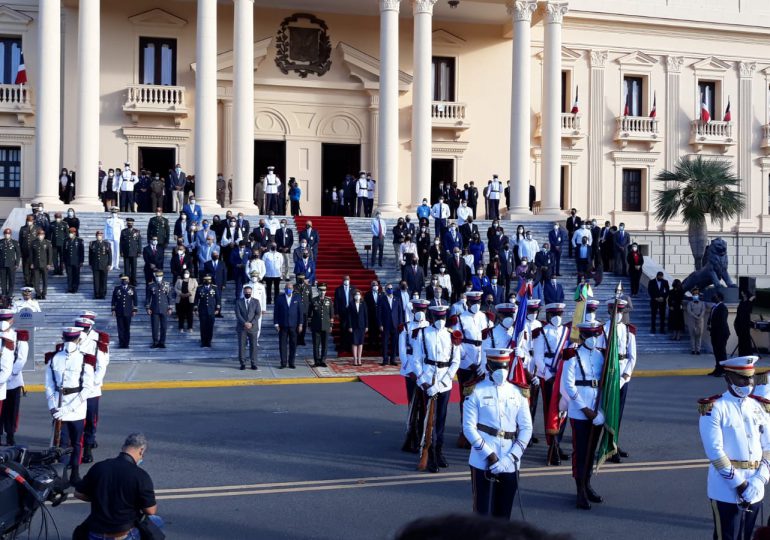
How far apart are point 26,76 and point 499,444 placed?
30.5m

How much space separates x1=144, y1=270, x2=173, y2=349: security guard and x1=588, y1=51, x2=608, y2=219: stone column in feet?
76.6

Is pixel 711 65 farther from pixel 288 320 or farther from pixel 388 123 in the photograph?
pixel 288 320

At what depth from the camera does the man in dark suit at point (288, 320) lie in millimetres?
19484

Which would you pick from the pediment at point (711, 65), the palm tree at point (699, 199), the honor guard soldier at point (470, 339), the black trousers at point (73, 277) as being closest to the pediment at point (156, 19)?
the black trousers at point (73, 277)

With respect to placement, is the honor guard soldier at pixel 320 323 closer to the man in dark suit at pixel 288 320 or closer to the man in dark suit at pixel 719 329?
the man in dark suit at pixel 288 320

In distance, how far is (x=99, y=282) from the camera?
74.2 feet

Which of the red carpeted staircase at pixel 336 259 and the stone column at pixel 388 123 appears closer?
the red carpeted staircase at pixel 336 259

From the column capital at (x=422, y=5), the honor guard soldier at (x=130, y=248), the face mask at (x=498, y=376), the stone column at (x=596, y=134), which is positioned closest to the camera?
the face mask at (x=498, y=376)

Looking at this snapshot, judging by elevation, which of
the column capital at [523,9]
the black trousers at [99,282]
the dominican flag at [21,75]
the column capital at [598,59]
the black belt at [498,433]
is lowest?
the black belt at [498,433]

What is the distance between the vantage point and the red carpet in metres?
16.0

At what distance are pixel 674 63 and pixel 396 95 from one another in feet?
51.6

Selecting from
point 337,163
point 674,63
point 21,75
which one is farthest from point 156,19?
point 674,63

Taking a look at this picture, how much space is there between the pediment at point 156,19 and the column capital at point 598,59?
1785 cm

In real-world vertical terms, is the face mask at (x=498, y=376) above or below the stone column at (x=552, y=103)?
below
